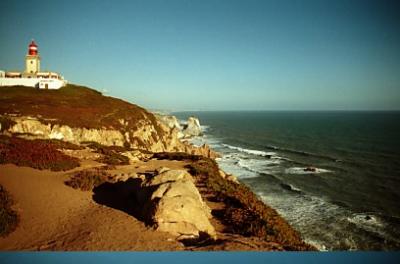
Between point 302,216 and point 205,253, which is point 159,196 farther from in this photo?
point 302,216

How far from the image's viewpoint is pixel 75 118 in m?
17.2

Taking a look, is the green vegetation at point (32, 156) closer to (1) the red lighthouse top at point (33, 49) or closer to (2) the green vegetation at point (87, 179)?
(2) the green vegetation at point (87, 179)

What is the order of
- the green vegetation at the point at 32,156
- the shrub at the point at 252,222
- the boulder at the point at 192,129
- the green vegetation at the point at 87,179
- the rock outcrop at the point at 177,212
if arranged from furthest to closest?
the boulder at the point at 192,129 < the green vegetation at the point at 32,156 < the green vegetation at the point at 87,179 < the shrub at the point at 252,222 < the rock outcrop at the point at 177,212

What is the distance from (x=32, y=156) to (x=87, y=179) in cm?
287

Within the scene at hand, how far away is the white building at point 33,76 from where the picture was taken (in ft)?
27.8

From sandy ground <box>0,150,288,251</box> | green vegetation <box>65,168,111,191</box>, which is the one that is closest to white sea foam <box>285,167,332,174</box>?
sandy ground <box>0,150,288,251</box>

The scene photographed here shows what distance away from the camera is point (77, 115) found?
17.5 m

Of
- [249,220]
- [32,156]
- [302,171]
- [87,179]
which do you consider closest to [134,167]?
[87,179]

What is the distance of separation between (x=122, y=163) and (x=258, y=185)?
9254 mm

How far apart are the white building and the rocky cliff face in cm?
39

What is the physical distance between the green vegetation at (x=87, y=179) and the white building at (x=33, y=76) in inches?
130

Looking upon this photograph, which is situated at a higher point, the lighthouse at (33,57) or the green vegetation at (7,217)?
the lighthouse at (33,57)

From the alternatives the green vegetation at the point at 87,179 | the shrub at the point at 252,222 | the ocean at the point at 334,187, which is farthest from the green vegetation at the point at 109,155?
the ocean at the point at 334,187

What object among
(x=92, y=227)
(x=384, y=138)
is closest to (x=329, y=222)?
(x=92, y=227)
